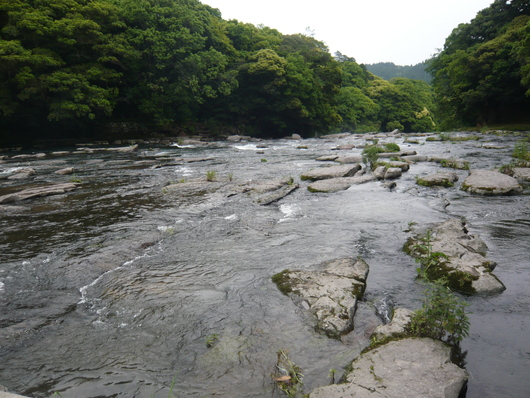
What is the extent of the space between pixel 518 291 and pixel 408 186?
577 cm

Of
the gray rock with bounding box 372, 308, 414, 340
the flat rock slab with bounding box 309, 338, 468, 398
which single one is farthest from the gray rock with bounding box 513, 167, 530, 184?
the flat rock slab with bounding box 309, 338, 468, 398

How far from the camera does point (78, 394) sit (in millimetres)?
2393

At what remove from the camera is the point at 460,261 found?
13.2ft

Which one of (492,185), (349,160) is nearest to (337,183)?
(492,185)

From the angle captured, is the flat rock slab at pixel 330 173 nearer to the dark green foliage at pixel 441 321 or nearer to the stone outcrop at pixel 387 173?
the stone outcrop at pixel 387 173

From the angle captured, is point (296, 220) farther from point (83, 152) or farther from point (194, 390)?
point (83, 152)

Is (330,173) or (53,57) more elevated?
(53,57)

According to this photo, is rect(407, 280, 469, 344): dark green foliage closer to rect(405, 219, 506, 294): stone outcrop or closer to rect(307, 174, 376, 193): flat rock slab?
rect(405, 219, 506, 294): stone outcrop

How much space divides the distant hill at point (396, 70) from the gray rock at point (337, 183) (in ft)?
503

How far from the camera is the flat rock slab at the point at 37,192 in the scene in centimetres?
821

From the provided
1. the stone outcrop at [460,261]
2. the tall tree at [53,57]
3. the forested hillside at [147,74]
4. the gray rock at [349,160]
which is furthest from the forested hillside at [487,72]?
the tall tree at [53,57]

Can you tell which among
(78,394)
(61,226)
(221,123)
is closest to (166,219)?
(61,226)

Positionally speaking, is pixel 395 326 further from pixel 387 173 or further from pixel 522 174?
pixel 522 174

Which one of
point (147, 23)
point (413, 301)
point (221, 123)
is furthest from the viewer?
point (221, 123)
